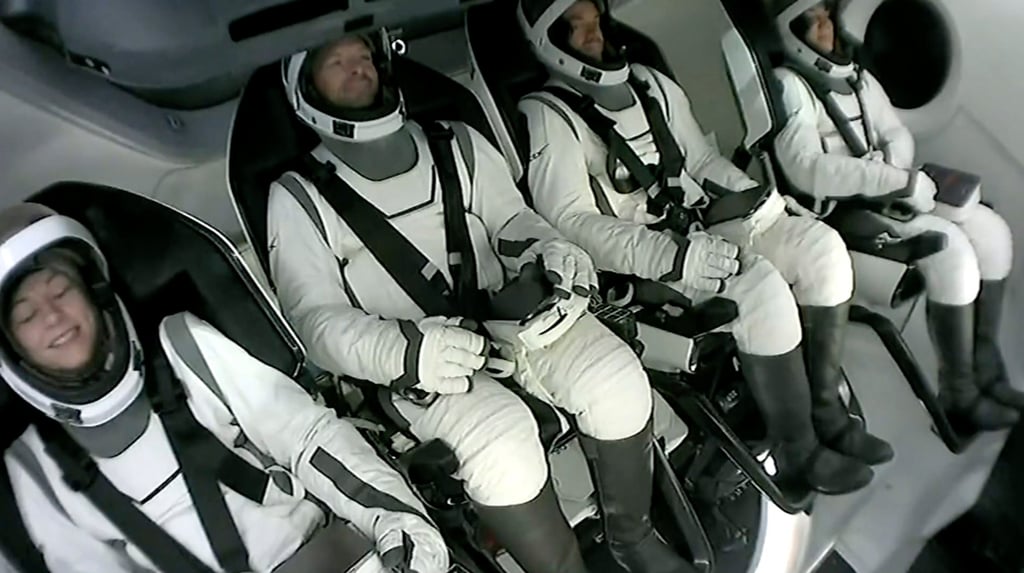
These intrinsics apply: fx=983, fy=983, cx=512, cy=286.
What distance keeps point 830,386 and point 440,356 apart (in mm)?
699

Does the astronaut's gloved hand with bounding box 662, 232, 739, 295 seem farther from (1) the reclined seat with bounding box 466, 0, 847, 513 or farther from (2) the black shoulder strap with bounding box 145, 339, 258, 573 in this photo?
(2) the black shoulder strap with bounding box 145, 339, 258, 573

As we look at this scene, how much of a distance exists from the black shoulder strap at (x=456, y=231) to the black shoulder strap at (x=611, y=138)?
0.26m

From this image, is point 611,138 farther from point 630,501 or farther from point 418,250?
point 630,501

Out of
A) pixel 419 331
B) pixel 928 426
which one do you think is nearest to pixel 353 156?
pixel 419 331

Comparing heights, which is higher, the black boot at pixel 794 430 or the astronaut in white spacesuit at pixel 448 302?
the astronaut in white spacesuit at pixel 448 302

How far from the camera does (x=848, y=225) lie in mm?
1751

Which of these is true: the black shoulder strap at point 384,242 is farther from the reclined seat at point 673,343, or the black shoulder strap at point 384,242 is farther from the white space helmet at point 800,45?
the white space helmet at point 800,45

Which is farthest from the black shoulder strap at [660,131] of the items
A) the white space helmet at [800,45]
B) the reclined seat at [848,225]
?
the white space helmet at [800,45]

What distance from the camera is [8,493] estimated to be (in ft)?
3.65

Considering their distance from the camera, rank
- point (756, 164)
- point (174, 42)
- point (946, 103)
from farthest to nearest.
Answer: point (946, 103) < point (756, 164) < point (174, 42)

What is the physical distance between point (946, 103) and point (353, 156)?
1323 millimetres

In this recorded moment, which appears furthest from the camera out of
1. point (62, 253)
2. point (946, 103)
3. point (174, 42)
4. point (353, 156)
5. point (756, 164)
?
point (946, 103)

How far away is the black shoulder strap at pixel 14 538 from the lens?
109cm

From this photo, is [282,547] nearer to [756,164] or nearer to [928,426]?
[756,164]
